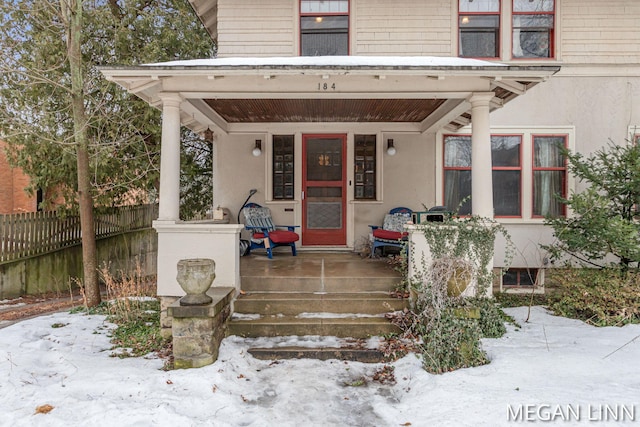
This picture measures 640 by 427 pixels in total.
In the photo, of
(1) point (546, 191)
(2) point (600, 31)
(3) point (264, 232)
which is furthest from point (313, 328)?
(2) point (600, 31)

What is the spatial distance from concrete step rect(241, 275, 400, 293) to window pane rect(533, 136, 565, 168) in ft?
13.1

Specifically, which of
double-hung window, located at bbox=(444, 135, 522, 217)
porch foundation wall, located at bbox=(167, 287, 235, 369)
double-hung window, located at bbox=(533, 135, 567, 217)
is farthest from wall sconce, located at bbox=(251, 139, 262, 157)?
double-hung window, located at bbox=(533, 135, 567, 217)

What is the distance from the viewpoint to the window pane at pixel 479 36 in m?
6.91

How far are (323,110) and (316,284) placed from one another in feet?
9.63

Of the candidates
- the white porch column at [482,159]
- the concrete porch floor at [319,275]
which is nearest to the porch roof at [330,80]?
the white porch column at [482,159]

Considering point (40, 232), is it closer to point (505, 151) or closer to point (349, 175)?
point (349, 175)

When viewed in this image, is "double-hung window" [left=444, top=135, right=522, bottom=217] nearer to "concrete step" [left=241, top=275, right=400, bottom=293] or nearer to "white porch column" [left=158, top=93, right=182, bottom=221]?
"concrete step" [left=241, top=275, right=400, bottom=293]

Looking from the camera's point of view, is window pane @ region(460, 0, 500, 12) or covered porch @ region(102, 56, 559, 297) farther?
window pane @ region(460, 0, 500, 12)

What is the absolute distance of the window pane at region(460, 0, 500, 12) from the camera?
271 inches

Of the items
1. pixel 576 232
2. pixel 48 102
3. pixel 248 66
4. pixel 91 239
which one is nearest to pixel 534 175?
Result: pixel 576 232

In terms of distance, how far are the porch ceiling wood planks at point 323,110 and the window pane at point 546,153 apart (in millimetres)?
2155

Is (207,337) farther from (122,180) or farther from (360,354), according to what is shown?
(122,180)

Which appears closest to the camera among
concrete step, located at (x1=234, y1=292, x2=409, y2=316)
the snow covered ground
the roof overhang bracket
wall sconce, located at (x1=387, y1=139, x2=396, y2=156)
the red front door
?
the snow covered ground

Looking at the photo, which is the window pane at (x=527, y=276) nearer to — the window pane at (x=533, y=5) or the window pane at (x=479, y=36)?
the window pane at (x=479, y=36)
